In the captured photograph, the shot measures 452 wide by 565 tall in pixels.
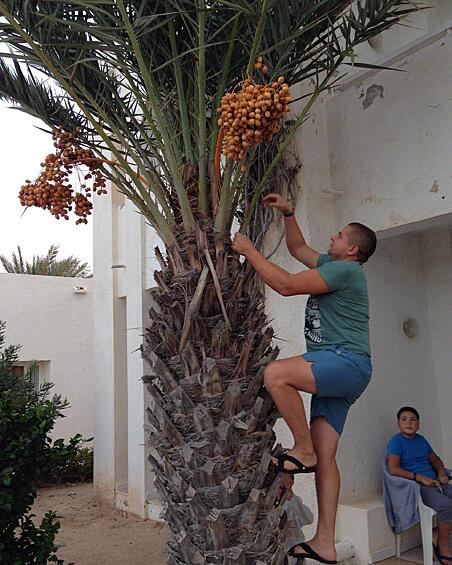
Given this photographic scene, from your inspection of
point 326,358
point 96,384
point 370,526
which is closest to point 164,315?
point 326,358

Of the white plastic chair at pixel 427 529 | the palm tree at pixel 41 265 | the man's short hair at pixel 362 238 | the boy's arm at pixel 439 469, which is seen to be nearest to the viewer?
the man's short hair at pixel 362 238

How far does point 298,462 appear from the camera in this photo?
312 centimetres

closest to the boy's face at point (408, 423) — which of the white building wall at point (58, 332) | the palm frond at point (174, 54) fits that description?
the palm frond at point (174, 54)

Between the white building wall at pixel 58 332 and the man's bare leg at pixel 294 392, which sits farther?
the white building wall at pixel 58 332

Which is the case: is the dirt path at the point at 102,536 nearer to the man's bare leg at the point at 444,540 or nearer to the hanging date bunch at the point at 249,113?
the man's bare leg at the point at 444,540

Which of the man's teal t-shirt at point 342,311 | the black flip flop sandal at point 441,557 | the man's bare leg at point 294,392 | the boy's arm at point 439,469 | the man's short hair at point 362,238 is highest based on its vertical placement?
the man's short hair at point 362,238

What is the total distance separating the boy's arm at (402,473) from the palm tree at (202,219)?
89.5 inches

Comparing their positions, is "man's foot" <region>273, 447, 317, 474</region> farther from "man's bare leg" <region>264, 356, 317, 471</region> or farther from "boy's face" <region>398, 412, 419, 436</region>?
"boy's face" <region>398, 412, 419, 436</region>

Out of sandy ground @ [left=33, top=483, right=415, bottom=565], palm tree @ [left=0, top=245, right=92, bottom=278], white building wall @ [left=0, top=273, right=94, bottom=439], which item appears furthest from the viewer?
palm tree @ [left=0, top=245, right=92, bottom=278]

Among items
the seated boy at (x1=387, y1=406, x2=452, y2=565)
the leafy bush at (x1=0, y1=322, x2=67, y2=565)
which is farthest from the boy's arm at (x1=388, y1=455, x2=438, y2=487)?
the leafy bush at (x1=0, y1=322, x2=67, y2=565)

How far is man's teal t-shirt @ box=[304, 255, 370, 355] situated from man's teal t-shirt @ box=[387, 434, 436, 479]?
2.45 meters

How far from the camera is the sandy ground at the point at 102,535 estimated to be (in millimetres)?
6984

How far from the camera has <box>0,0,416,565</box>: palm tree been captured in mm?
3119

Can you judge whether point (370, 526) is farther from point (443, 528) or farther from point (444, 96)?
point (444, 96)
